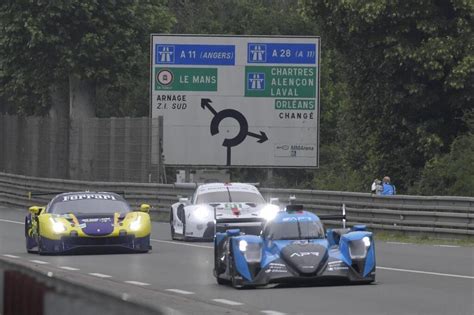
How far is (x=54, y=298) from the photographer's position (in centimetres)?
961

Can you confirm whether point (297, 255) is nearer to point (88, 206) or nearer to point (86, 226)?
point (86, 226)

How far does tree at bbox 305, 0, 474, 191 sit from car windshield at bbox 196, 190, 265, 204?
955cm

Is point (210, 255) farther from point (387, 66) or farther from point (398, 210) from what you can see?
point (387, 66)

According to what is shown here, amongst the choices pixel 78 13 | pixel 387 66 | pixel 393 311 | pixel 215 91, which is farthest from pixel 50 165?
pixel 393 311

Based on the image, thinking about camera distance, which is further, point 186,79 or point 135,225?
point 186,79

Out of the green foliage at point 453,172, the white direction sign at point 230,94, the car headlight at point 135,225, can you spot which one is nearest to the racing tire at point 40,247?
the car headlight at point 135,225

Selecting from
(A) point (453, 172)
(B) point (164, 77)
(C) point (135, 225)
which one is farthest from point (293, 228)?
(B) point (164, 77)

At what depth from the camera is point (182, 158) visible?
40.1 meters

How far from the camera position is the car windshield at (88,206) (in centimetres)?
2459

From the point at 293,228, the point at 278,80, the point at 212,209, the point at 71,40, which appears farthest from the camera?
the point at 71,40

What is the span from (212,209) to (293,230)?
36.9 ft

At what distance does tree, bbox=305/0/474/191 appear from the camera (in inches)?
1453

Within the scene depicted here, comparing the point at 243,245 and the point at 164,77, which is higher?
the point at 164,77

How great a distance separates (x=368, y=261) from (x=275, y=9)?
5566 centimetres
